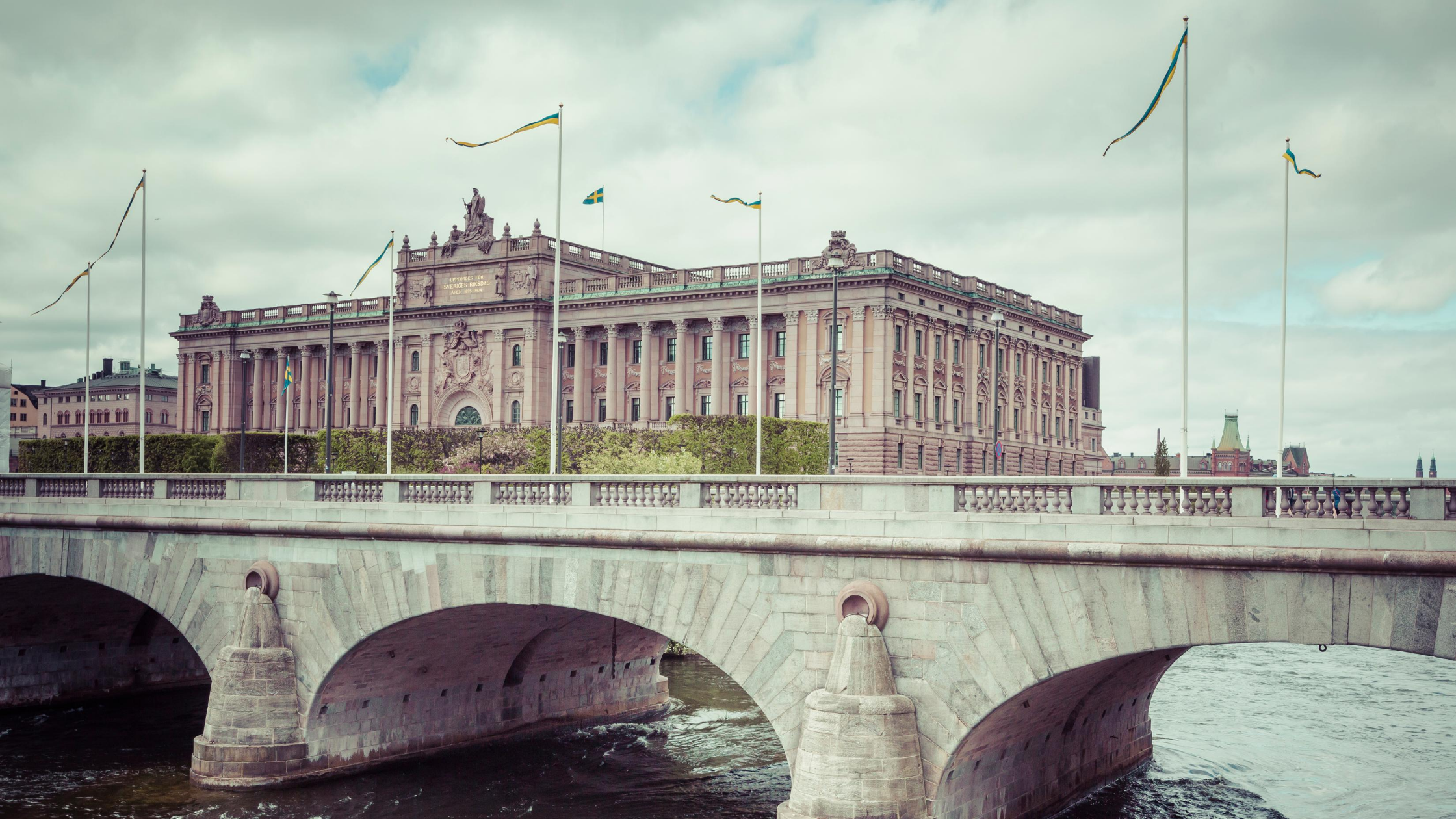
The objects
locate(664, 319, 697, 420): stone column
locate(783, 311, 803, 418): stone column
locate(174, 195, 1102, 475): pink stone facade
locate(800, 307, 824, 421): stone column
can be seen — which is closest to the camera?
locate(174, 195, 1102, 475): pink stone facade

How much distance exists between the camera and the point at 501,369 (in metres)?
108

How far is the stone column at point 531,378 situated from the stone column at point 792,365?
2229 centimetres

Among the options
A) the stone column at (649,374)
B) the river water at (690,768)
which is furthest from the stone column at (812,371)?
the river water at (690,768)

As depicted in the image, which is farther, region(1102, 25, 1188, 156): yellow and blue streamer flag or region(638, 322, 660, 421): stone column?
region(638, 322, 660, 421): stone column

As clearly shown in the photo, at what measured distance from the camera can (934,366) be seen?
316ft

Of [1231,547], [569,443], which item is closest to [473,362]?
[569,443]

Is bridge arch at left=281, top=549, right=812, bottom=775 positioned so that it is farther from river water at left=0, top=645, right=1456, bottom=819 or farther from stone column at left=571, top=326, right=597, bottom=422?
stone column at left=571, top=326, right=597, bottom=422

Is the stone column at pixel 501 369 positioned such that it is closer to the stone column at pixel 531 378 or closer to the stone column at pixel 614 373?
the stone column at pixel 531 378

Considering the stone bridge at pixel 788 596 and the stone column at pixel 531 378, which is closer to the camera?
the stone bridge at pixel 788 596

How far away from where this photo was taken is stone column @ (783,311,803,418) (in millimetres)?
94125

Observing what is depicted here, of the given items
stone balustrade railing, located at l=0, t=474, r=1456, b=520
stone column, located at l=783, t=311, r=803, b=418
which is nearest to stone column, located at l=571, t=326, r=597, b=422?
stone column, located at l=783, t=311, r=803, b=418

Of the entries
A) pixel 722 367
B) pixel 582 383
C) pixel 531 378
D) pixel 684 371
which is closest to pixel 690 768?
pixel 722 367

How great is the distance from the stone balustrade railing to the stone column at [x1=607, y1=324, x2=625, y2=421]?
70.3m

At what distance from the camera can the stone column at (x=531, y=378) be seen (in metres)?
106
